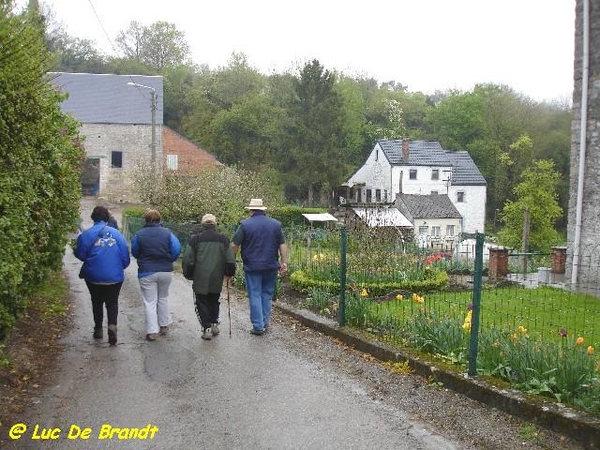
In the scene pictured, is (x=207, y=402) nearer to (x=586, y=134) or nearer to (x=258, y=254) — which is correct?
(x=258, y=254)

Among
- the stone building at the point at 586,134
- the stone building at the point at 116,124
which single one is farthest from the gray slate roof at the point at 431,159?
the stone building at the point at 586,134

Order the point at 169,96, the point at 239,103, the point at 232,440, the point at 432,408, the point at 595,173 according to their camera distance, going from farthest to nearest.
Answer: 1. the point at 169,96
2. the point at 239,103
3. the point at 595,173
4. the point at 432,408
5. the point at 232,440

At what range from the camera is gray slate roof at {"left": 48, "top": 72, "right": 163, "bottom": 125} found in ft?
161

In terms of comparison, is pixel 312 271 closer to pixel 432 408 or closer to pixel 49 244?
pixel 49 244

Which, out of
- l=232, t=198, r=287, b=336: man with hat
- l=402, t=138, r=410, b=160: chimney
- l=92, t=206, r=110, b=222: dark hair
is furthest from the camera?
l=402, t=138, r=410, b=160: chimney

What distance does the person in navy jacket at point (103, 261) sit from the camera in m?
7.88

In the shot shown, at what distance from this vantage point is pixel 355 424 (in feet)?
17.5

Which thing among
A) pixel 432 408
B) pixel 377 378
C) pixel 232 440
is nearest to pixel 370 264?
pixel 377 378

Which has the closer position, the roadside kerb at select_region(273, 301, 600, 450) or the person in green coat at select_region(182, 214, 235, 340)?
the roadside kerb at select_region(273, 301, 600, 450)

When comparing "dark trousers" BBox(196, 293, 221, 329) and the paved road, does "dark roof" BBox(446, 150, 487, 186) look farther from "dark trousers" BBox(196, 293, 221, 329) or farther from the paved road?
the paved road

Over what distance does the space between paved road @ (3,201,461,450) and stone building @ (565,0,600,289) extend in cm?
1021

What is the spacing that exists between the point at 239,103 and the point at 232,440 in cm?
5599

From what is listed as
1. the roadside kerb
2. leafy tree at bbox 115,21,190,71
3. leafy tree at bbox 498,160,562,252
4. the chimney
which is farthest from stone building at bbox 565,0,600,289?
leafy tree at bbox 115,21,190,71

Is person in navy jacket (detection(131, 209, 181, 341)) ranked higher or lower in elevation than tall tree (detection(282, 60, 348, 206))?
lower
